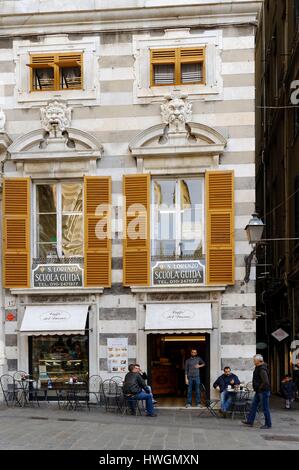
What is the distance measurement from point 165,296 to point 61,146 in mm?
4877

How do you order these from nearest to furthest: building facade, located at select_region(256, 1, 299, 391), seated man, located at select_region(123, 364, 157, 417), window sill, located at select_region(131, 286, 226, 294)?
seated man, located at select_region(123, 364, 157, 417), window sill, located at select_region(131, 286, 226, 294), building facade, located at select_region(256, 1, 299, 391)

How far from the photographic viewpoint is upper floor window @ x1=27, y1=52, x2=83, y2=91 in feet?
61.8

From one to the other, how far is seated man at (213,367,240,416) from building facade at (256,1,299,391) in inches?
233

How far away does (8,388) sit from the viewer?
18438mm

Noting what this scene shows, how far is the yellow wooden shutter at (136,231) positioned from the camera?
1819 cm

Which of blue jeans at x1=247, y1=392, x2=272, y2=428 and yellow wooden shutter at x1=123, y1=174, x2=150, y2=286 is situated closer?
blue jeans at x1=247, y1=392, x2=272, y2=428

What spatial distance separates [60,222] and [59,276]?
4.88 feet

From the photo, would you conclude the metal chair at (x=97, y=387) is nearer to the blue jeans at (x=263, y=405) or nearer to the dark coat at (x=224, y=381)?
the dark coat at (x=224, y=381)

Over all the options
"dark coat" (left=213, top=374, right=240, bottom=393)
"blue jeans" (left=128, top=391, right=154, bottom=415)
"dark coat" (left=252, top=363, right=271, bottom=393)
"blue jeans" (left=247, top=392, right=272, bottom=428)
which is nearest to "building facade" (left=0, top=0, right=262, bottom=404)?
"dark coat" (left=213, top=374, right=240, bottom=393)

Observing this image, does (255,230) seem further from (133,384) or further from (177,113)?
(133,384)

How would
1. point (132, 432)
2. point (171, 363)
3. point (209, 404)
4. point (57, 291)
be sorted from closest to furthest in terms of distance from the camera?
point (132, 432)
point (209, 404)
point (57, 291)
point (171, 363)

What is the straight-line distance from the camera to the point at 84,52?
18781 mm

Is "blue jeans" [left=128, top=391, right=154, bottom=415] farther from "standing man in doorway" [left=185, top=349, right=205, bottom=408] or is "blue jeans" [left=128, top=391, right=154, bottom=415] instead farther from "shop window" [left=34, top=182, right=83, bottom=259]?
"shop window" [left=34, top=182, right=83, bottom=259]

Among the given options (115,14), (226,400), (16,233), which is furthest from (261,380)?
(115,14)
